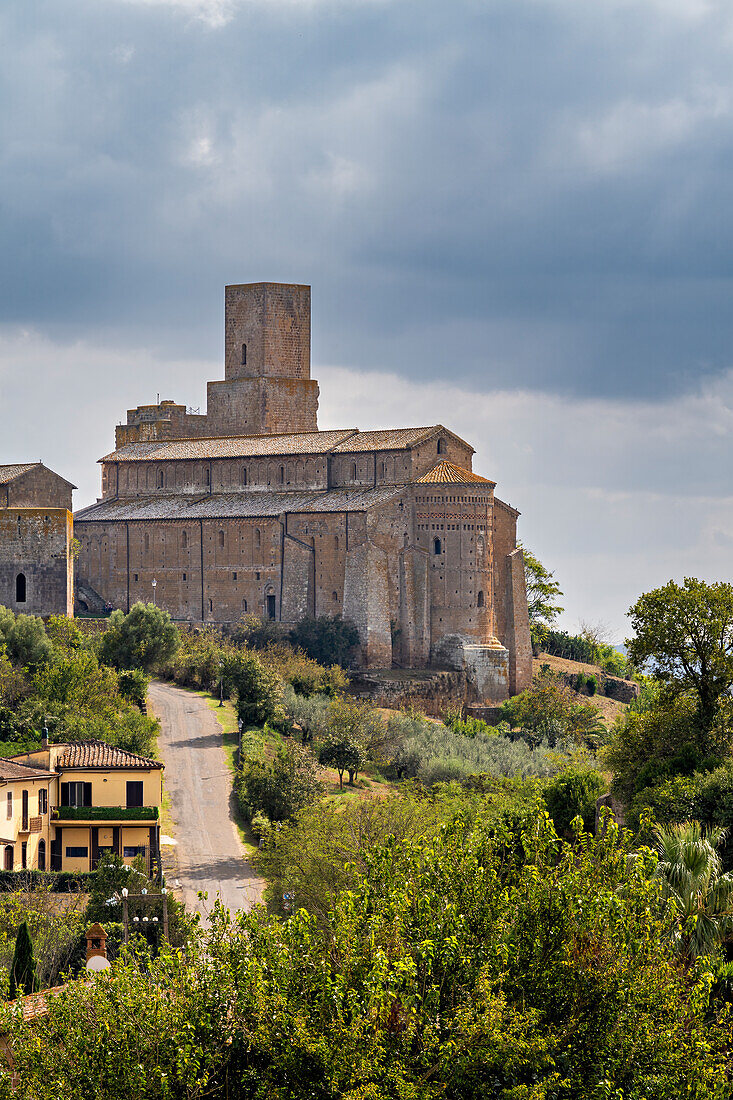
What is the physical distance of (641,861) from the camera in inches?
704

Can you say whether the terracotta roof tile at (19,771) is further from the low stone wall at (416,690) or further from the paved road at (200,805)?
the low stone wall at (416,690)

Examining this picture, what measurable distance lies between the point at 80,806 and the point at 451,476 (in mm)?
32209

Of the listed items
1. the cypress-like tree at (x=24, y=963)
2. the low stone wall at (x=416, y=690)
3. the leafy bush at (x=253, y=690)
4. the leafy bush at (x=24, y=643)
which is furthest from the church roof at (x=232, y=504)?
the cypress-like tree at (x=24, y=963)

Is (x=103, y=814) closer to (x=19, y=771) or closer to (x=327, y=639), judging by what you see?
(x=19, y=771)

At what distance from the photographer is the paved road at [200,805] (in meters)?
35.0

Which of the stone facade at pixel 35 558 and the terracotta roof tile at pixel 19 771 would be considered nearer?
the terracotta roof tile at pixel 19 771

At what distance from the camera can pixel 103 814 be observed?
125 ft

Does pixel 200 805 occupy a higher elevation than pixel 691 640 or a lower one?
lower

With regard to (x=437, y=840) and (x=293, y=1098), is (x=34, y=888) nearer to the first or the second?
(x=437, y=840)

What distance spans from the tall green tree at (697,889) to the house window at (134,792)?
2044 cm

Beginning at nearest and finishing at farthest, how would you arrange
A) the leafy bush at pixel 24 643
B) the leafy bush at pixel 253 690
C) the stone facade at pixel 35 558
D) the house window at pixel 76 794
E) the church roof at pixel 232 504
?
the house window at pixel 76 794 < the leafy bush at pixel 24 643 < the stone facade at pixel 35 558 < the leafy bush at pixel 253 690 < the church roof at pixel 232 504

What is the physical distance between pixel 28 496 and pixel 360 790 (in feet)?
49.3

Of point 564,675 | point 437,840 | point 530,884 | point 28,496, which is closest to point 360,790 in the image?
point 28,496

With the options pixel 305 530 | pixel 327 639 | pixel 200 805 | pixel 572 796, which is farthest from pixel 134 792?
pixel 305 530
